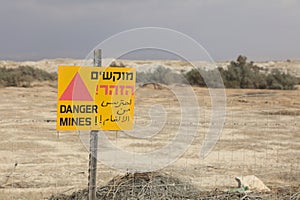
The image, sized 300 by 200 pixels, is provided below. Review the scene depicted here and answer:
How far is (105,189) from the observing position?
17.2 feet

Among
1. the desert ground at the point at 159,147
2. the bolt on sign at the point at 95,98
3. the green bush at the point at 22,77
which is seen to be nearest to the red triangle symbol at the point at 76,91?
the bolt on sign at the point at 95,98

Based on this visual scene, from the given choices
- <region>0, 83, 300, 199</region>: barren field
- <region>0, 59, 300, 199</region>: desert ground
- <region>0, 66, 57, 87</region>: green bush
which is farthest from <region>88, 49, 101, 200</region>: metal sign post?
<region>0, 66, 57, 87</region>: green bush

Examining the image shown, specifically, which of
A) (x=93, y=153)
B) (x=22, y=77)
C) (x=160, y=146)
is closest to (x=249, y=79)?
(x=22, y=77)

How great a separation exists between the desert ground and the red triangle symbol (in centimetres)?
227

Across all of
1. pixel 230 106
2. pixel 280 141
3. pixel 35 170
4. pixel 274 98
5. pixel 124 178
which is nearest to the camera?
pixel 124 178

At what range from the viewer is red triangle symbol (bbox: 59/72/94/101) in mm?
4270

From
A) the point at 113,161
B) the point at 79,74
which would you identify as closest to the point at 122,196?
the point at 79,74

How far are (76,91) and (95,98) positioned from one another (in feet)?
0.65

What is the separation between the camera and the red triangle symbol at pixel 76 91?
4270 mm

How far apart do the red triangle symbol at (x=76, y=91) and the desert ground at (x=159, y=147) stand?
2269mm

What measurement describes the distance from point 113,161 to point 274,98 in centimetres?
1811

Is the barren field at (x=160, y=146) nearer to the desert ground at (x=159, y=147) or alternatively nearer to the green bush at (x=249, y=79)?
the desert ground at (x=159, y=147)

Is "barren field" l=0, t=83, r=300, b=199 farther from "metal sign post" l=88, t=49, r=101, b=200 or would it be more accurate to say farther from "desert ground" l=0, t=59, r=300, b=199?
"metal sign post" l=88, t=49, r=101, b=200

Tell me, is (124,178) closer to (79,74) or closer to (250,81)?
(79,74)
